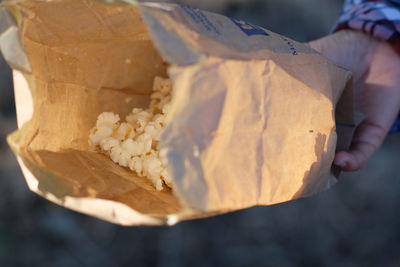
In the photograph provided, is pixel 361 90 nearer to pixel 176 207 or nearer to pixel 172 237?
pixel 176 207

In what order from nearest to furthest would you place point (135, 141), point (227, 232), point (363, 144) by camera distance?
point (135, 141)
point (363, 144)
point (227, 232)

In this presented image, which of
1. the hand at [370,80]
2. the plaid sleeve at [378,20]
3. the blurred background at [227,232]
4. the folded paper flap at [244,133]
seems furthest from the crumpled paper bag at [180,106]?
the blurred background at [227,232]

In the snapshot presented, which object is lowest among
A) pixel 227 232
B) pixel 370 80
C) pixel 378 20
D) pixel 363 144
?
pixel 227 232

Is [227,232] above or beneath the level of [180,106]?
beneath

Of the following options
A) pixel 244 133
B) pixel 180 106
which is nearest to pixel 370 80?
pixel 244 133

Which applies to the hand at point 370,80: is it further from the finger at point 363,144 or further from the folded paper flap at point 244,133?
the folded paper flap at point 244,133

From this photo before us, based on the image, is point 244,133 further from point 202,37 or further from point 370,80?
point 370,80

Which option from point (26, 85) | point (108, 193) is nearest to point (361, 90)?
point (108, 193)
